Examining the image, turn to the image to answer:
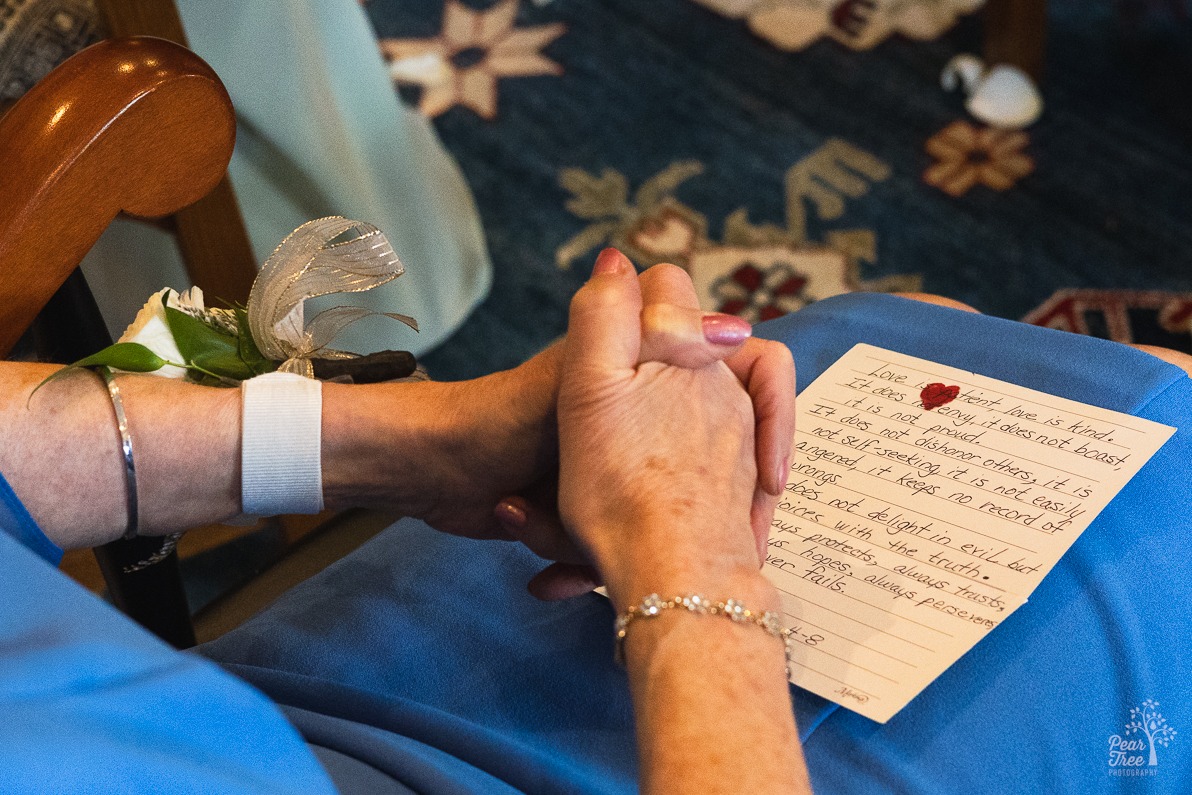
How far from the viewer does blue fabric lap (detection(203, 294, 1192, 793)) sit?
583 mm

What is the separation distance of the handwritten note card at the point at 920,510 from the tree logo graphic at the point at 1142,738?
8 centimetres

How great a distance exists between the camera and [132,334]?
27.3 inches

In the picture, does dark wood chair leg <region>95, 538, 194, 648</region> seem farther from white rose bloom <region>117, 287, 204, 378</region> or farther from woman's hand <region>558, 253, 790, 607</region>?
woman's hand <region>558, 253, 790, 607</region>

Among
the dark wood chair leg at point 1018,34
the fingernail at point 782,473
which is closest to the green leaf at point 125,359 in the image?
the fingernail at point 782,473

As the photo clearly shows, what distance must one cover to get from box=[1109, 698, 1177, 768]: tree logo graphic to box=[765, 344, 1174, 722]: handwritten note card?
3.3 inches

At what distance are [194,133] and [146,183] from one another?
0.04 m

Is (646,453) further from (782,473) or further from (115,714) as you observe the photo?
(115,714)

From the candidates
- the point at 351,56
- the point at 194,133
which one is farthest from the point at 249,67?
the point at 194,133

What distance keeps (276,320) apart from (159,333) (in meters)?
0.07

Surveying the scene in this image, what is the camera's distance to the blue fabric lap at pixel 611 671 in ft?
1.91

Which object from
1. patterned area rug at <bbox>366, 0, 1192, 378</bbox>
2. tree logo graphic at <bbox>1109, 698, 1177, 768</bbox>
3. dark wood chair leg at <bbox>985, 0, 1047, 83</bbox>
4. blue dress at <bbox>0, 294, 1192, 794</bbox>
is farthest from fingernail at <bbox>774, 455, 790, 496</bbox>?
dark wood chair leg at <bbox>985, 0, 1047, 83</bbox>

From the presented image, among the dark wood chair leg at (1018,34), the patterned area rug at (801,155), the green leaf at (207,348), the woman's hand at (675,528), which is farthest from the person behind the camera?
the dark wood chair leg at (1018,34)

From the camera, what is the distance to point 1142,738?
0.60 metres

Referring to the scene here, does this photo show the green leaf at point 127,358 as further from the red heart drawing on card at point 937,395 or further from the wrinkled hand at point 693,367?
the red heart drawing on card at point 937,395
